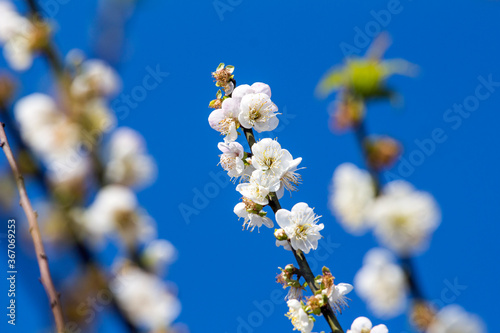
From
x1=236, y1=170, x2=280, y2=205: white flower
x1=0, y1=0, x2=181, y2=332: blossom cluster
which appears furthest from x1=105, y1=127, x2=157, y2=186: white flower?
x1=236, y1=170, x2=280, y2=205: white flower

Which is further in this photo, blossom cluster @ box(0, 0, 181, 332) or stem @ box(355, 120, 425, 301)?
stem @ box(355, 120, 425, 301)

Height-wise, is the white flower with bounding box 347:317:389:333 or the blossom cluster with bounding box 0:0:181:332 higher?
the white flower with bounding box 347:317:389:333

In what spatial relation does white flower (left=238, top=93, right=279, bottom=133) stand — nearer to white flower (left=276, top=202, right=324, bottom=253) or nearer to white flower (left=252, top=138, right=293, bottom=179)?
white flower (left=252, top=138, right=293, bottom=179)

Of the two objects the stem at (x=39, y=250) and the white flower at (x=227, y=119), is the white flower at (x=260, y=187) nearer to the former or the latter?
the white flower at (x=227, y=119)

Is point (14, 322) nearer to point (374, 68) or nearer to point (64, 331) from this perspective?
point (64, 331)

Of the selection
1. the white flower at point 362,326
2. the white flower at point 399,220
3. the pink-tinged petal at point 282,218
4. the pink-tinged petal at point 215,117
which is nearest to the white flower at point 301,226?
the pink-tinged petal at point 282,218

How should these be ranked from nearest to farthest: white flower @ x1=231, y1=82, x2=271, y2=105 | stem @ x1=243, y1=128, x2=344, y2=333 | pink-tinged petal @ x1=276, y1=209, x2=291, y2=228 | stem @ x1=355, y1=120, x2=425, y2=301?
stem @ x1=355, y1=120, x2=425, y2=301, stem @ x1=243, y1=128, x2=344, y2=333, pink-tinged petal @ x1=276, y1=209, x2=291, y2=228, white flower @ x1=231, y1=82, x2=271, y2=105

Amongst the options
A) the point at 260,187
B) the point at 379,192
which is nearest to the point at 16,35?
the point at 379,192
